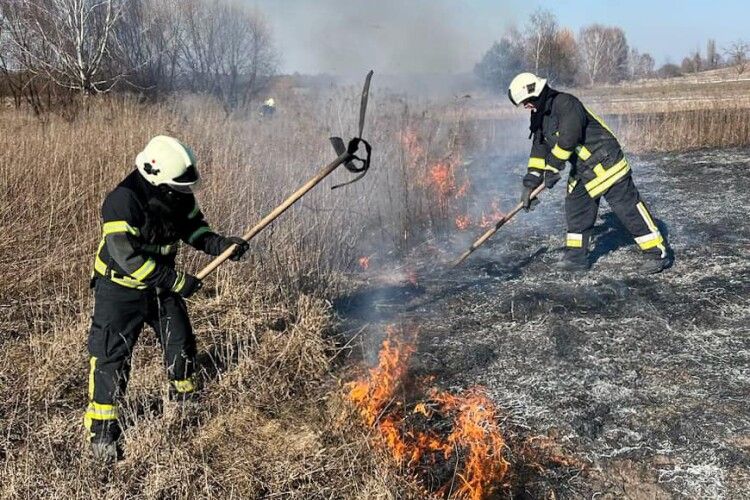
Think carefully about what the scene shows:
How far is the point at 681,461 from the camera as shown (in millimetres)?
2943

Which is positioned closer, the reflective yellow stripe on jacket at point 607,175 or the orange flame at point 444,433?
the orange flame at point 444,433

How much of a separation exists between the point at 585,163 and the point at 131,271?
437cm

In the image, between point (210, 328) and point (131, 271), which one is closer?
point (131, 271)

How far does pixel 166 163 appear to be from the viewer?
314cm

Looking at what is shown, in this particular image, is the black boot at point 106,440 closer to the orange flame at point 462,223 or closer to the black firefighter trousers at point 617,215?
the black firefighter trousers at point 617,215

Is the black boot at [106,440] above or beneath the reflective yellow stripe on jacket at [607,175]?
beneath

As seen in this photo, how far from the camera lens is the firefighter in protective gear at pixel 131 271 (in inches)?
122

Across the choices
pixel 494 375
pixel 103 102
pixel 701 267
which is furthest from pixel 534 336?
pixel 103 102

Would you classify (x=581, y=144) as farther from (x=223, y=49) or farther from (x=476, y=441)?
(x=223, y=49)

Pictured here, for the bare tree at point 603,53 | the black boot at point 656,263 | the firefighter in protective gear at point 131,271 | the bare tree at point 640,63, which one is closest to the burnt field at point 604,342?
the black boot at point 656,263

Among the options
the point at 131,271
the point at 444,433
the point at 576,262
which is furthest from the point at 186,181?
the point at 576,262

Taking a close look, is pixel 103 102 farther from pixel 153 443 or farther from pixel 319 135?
pixel 153 443

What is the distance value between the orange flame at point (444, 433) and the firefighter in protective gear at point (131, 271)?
1265 millimetres

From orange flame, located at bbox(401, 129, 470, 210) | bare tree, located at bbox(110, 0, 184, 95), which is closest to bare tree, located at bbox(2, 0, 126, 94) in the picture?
bare tree, located at bbox(110, 0, 184, 95)
